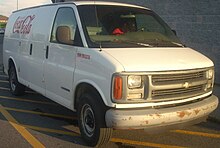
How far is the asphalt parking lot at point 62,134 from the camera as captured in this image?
16.8 ft

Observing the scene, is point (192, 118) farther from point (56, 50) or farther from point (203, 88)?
point (56, 50)

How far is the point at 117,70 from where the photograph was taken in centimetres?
426

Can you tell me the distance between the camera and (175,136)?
550cm

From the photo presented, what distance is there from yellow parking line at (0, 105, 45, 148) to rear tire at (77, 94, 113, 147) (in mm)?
681

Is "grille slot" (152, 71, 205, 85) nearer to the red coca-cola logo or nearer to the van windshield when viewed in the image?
the van windshield

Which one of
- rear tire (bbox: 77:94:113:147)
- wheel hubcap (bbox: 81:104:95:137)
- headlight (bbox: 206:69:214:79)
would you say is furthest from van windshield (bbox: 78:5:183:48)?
wheel hubcap (bbox: 81:104:95:137)

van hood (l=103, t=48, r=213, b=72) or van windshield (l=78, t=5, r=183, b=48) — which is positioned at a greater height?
van windshield (l=78, t=5, r=183, b=48)

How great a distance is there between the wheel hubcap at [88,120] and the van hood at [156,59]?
0.90 metres

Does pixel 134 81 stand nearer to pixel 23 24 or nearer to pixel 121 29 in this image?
pixel 121 29

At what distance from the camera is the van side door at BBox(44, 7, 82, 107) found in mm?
5277

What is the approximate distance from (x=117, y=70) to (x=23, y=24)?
13.9 feet

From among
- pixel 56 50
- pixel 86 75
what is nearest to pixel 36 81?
pixel 56 50

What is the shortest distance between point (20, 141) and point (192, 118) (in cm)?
255

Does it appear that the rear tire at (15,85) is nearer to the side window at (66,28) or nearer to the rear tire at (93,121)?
the side window at (66,28)
